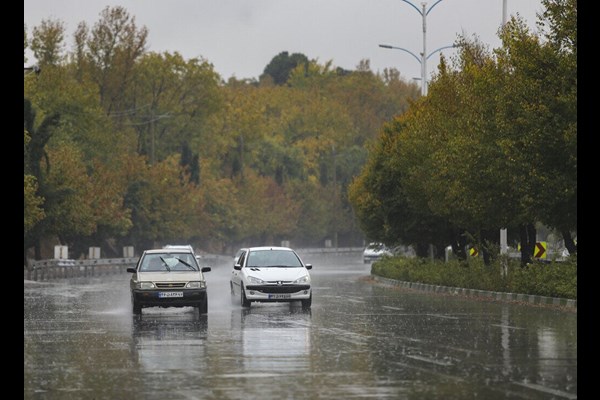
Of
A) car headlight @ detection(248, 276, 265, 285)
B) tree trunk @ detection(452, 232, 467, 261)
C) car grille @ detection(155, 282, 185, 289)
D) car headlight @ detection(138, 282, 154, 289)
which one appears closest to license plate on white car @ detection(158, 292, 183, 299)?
car grille @ detection(155, 282, 185, 289)

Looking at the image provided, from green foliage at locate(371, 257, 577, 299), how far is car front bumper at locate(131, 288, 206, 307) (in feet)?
35.3

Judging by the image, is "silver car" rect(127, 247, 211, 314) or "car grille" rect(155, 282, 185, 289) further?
"car grille" rect(155, 282, 185, 289)

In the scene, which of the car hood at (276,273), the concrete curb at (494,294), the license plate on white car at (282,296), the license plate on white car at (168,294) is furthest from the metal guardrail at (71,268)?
the license plate on white car at (168,294)

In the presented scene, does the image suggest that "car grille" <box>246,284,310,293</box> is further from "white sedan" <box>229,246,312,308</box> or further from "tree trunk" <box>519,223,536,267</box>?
"tree trunk" <box>519,223,536,267</box>

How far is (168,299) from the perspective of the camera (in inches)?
1188

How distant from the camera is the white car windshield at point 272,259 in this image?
117 feet

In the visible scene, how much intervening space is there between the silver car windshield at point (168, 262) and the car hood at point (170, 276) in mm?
638

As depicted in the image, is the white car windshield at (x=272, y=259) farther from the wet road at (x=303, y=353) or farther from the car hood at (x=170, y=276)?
the car hood at (x=170, y=276)

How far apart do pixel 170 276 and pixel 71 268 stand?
4451 centimetres

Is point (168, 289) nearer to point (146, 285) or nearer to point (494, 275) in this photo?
point (146, 285)

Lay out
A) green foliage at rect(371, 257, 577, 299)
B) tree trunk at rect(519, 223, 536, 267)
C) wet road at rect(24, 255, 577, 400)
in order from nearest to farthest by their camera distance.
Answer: wet road at rect(24, 255, 577, 400) → green foliage at rect(371, 257, 577, 299) → tree trunk at rect(519, 223, 536, 267)

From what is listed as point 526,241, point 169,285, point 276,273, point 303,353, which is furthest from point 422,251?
point 303,353

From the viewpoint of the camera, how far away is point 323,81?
553 ft

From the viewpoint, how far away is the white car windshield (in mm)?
35750
